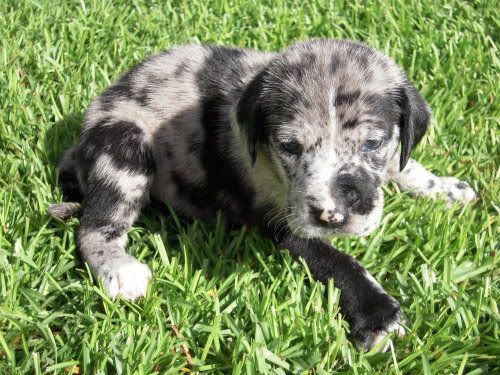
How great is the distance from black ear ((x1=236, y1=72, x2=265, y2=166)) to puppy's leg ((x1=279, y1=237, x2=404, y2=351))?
1.94 feet

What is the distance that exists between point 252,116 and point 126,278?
3.56 feet

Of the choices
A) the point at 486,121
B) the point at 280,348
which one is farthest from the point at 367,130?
the point at 486,121

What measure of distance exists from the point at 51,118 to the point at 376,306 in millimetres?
2805

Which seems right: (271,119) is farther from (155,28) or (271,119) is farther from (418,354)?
(155,28)

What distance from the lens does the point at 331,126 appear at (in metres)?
3.66

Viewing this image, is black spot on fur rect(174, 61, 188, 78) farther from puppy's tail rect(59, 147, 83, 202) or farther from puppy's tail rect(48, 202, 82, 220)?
puppy's tail rect(48, 202, 82, 220)

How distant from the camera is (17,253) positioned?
401 cm

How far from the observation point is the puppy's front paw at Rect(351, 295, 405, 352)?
12.2ft

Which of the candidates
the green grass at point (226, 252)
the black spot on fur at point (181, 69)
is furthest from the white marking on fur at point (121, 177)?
the black spot on fur at point (181, 69)

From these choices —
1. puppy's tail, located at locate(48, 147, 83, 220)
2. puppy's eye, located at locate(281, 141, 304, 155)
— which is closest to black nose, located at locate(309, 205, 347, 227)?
puppy's eye, located at locate(281, 141, 304, 155)

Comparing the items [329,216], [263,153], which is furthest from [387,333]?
[263,153]

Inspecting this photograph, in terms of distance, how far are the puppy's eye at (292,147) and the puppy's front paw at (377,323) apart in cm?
88

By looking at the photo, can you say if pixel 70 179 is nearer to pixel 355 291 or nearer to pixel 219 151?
pixel 219 151

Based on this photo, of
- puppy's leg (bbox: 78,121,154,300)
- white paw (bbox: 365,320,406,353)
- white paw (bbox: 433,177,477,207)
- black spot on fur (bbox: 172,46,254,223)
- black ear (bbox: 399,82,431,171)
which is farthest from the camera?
white paw (bbox: 433,177,477,207)
